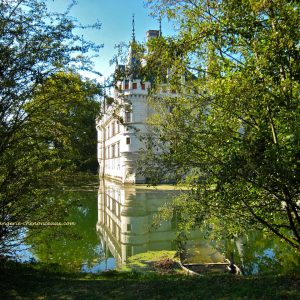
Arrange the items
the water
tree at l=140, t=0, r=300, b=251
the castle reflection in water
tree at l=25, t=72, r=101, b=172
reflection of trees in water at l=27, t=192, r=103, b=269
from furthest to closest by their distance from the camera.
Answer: the castle reflection in water
the water
reflection of trees in water at l=27, t=192, r=103, b=269
tree at l=25, t=72, r=101, b=172
tree at l=140, t=0, r=300, b=251

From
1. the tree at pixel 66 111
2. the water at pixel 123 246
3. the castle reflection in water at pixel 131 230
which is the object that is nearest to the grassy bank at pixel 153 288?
the water at pixel 123 246

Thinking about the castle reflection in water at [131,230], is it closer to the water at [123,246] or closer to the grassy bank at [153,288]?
the water at [123,246]

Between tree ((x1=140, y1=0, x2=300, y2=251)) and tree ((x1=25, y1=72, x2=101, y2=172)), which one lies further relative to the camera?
tree ((x1=25, y1=72, x2=101, y2=172))

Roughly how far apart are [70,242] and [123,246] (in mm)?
1541

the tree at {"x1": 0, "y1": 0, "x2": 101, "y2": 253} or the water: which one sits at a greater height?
the tree at {"x1": 0, "y1": 0, "x2": 101, "y2": 253}

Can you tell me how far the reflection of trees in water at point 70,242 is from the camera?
6559 millimetres

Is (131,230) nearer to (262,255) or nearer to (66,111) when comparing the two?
(262,255)

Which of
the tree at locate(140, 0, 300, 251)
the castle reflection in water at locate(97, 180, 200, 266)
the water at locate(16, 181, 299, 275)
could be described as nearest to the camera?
the tree at locate(140, 0, 300, 251)

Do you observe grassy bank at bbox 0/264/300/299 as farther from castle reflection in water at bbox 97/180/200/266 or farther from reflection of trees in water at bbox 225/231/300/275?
castle reflection in water at bbox 97/180/200/266

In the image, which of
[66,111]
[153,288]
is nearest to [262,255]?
[153,288]

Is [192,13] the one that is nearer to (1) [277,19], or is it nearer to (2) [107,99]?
(1) [277,19]

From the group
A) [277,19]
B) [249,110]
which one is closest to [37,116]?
[249,110]

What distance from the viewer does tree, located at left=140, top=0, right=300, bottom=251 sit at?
414cm

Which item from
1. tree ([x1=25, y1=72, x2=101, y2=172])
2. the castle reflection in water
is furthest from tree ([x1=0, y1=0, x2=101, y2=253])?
the castle reflection in water
